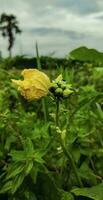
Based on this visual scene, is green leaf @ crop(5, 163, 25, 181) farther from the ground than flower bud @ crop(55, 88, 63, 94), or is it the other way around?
flower bud @ crop(55, 88, 63, 94)

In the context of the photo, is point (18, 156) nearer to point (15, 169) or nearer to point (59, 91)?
point (15, 169)

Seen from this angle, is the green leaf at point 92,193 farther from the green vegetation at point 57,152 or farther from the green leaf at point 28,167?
the green leaf at point 28,167

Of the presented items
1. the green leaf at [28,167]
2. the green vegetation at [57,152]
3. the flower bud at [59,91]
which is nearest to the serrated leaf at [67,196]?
the green vegetation at [57,152]

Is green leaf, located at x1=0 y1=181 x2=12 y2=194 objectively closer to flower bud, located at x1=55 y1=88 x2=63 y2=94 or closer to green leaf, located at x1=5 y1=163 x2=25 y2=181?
green leaf, located at x1=5 y1=163 x2=25 y2=181

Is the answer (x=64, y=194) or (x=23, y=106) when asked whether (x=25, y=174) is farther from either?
(x=23, y=106)

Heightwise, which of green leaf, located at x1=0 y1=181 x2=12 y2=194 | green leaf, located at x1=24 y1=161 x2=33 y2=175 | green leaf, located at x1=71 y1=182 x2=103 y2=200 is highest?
green leaf, located at x1=24 y1=161 x2=33 y2=175

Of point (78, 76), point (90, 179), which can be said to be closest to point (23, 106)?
point (90, 179)

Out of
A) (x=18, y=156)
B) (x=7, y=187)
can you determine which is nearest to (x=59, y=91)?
(x=18, y=156)

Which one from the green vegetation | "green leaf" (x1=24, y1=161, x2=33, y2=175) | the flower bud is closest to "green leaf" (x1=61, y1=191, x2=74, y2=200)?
the green vegetation

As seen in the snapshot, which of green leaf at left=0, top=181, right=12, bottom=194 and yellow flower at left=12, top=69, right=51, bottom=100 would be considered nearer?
yellow flower at left=12, top=69, right=51, bottom=100

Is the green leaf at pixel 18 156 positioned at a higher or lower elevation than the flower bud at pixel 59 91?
lower
